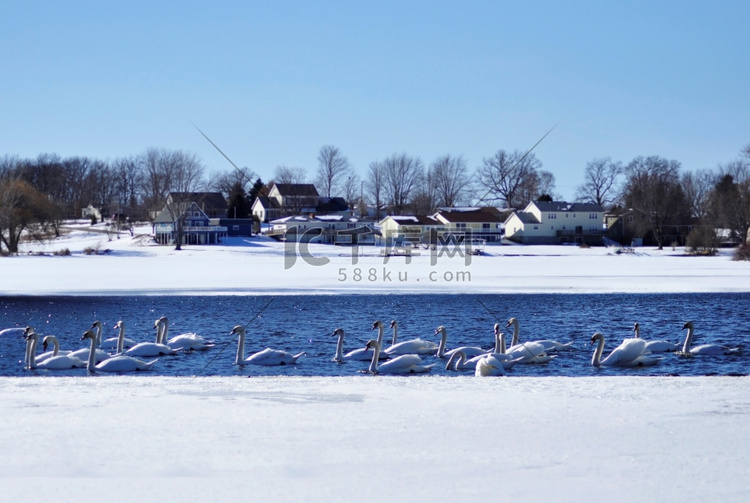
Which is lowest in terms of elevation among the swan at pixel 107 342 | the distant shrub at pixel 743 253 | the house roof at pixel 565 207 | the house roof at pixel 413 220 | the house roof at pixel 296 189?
the swan at pixel 107 342

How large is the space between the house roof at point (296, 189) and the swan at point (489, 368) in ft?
342

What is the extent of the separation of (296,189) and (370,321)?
95547 mm

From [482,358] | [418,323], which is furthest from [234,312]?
[482,358]

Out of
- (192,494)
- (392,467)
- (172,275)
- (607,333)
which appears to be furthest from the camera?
(172,275)

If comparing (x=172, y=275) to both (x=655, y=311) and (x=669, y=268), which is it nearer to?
(x=655, y=311)

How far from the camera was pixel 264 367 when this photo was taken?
48.8ft

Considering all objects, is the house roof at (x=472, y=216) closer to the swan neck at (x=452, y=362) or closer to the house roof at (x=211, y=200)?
the house roof at (x=211, y=200)

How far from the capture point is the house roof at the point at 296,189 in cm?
11745

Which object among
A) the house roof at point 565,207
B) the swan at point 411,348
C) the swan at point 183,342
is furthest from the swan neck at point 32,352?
the house roof at point 565,207

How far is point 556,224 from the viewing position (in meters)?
97.4

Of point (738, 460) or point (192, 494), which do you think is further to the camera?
point (738, 460)

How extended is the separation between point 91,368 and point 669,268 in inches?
1538

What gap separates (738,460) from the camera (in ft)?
22.3

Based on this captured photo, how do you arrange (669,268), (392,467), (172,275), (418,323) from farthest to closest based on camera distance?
(669,268) < (172,275) < (418,323) < (392,467)
